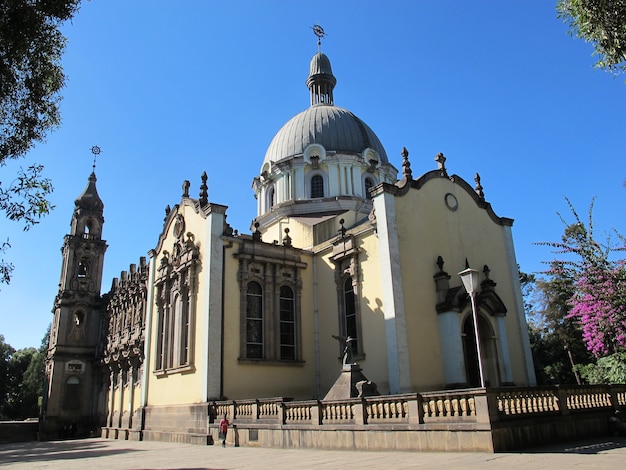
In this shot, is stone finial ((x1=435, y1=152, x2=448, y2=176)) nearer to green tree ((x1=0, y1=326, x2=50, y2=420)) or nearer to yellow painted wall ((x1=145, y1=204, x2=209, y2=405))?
yellow painted wall ((x1=145, y1=204, x2=209, y2=405))

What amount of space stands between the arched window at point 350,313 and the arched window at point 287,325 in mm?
2691

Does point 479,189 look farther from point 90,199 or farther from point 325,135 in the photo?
point 90,199

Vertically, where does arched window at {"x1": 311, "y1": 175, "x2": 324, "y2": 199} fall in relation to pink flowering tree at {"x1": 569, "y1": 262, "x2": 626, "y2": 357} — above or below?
above

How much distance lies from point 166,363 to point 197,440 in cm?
627

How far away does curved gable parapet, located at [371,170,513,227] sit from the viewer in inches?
843

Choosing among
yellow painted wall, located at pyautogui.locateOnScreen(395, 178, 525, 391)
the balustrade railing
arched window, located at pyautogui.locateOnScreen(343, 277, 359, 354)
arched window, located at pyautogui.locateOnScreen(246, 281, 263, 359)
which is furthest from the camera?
arched window, located at pyautogui.locateOnScreen(246, 281, 263, 359)

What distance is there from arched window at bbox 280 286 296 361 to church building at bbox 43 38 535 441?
0.18ft

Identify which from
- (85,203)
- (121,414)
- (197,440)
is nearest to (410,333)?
(197,440)

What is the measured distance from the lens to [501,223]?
26.0 m

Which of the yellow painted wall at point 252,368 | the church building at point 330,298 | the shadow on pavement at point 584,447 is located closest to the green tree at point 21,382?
the church building at point 330,298

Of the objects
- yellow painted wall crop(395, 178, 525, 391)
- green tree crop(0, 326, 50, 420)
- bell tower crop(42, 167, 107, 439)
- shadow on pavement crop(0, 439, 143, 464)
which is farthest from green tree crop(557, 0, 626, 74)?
green tree crop(0, 326, 50, 420)

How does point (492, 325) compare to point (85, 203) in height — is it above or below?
below

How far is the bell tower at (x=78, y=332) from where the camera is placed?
131 feet

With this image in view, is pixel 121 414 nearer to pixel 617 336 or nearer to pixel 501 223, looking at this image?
pixel 501 223
